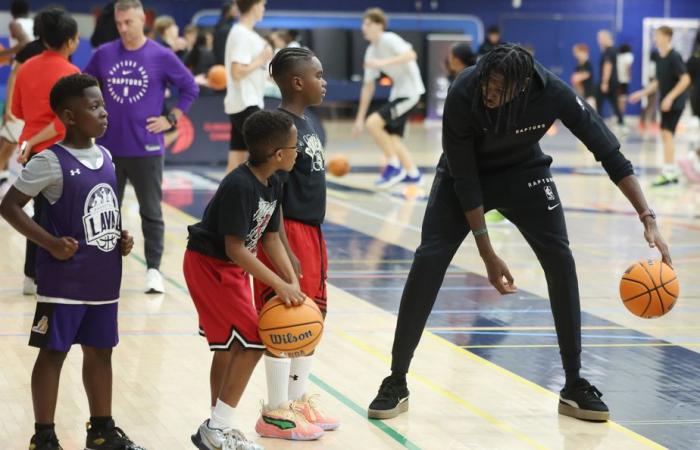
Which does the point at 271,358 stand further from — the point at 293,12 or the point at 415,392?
the point at 293,12

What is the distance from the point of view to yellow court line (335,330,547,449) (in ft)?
17.5

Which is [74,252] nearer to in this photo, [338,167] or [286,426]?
[286,426]

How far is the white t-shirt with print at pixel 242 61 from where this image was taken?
11516 mm

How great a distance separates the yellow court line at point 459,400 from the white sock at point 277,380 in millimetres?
962

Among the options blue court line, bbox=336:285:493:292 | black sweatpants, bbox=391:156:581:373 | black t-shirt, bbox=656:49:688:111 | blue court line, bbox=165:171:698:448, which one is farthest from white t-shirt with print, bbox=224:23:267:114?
black t-shirt, bbox=656:49:688:111

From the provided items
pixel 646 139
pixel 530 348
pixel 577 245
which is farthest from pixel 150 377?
pixel 646 139

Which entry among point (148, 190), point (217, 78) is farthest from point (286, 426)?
point (217, 78)

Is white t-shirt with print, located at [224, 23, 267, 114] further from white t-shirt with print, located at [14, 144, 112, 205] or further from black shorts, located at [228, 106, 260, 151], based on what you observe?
white t-shirt with print, located at [14, 144, 112, 205]

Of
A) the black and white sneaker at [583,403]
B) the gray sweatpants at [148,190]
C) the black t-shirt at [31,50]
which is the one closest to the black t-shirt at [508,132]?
the black and white sneaker at [583,403]

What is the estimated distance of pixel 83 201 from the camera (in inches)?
188

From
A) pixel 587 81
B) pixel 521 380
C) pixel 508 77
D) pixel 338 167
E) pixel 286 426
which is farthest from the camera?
pixel 587 81

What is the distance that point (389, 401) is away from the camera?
221 inches

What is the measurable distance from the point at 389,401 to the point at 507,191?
111cm

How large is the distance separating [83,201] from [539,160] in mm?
2170
